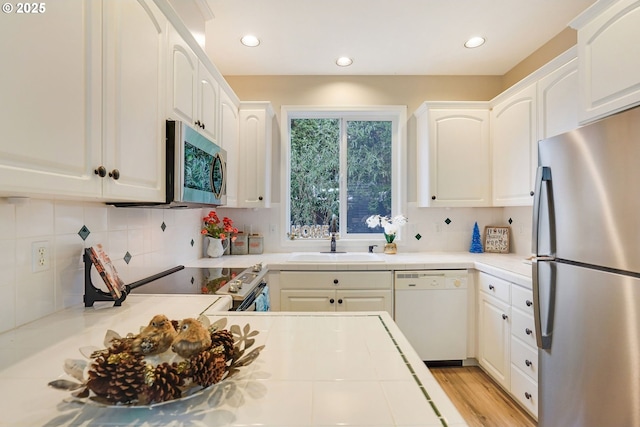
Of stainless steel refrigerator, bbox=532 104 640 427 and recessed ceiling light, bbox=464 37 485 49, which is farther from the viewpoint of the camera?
recessed ceiling light, bbox=464 37 485 49

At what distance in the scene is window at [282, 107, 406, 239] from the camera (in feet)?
10.5

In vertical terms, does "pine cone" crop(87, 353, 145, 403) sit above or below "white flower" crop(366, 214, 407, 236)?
below

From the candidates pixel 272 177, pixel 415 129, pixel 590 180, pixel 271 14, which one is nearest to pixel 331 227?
pixel 272 177

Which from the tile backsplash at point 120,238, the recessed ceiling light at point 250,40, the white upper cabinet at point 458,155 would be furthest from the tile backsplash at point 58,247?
the white upper cabinet at point 458,155

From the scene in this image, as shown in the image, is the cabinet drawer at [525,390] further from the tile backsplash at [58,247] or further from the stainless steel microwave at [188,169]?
the tile backsplash at [58,247]

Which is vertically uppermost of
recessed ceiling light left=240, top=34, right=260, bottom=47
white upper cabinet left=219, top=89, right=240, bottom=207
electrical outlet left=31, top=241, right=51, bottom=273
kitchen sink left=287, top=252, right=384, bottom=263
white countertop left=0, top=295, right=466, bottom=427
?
recessed ceiling light left=240, top=34, right=260, bottom=47

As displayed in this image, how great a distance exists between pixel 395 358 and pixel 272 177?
246 centimetres

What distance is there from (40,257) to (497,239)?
3300 mm

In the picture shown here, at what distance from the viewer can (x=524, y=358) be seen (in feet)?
6.32

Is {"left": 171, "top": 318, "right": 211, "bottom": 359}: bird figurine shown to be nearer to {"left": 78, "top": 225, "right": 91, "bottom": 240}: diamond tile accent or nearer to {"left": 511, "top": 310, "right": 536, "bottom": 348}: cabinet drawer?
{"left": 78, "top": 225, "right": 91, "bottom": 240}: diamond tile accent

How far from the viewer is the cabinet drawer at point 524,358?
1837 millimetres

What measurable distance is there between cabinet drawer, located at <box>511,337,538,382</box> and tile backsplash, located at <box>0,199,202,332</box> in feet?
7.95

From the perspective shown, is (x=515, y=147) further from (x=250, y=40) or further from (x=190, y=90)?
(x=190, y=90)

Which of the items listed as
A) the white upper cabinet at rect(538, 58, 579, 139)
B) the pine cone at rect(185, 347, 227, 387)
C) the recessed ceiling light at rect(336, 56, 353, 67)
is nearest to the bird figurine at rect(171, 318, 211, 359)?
the pine cone at rect(185, 347, 227, 387)
